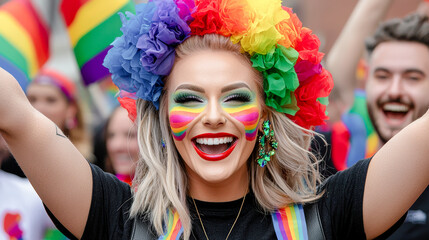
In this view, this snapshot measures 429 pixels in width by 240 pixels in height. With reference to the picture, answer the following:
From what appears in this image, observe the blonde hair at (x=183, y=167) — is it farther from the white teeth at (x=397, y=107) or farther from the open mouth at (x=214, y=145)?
the white teeth at (x=397, y=107)

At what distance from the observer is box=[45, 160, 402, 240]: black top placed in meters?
2.72

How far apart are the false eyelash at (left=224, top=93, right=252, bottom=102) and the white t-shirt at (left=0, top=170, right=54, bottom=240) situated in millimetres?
1518

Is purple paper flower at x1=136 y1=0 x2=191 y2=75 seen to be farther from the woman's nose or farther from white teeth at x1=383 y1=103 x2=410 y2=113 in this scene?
white teeth at x1=383 y1=103 x2=410 y2=113

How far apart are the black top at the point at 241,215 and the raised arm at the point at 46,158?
58 mm

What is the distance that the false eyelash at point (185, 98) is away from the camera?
2848mm

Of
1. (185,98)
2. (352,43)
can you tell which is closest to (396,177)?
(185,98)

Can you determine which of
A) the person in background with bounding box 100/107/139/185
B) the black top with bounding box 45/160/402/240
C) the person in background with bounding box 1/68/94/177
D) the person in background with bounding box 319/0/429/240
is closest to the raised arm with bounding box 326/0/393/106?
the person in background with bounding box 319/0/429/240

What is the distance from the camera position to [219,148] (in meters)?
2.88

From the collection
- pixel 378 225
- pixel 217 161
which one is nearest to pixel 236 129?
pixel 217 161

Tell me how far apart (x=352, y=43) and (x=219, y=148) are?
2.46 meters

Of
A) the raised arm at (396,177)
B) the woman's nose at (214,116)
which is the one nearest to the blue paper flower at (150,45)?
the woman's nose at (214,116)

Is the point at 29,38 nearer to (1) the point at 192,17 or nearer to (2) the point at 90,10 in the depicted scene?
(2) the point at 90,10

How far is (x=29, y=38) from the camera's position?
4645mm

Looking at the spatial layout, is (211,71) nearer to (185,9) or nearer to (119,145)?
(185,9)
